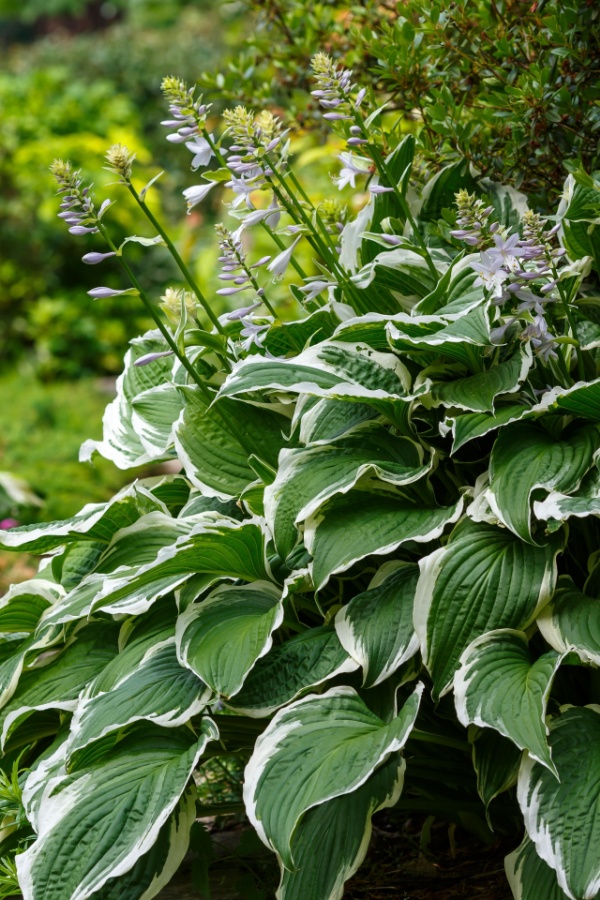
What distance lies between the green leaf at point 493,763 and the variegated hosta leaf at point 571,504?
1.32 ft

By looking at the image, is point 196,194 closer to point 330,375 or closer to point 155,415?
point 330,375

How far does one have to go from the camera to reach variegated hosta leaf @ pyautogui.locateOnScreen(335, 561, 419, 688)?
182 cm

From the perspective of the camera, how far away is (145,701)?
75.2 inches

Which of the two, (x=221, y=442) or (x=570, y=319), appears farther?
(x=221, y=442)

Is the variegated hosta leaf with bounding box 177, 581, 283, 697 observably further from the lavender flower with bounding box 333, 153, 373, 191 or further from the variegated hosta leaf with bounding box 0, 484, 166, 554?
the lavender flower with bounding box 333, 153, 373, 191

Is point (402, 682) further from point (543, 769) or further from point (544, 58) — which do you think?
point (544, 58)

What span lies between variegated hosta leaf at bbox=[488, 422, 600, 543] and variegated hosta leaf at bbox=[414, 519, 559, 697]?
2.9 inches

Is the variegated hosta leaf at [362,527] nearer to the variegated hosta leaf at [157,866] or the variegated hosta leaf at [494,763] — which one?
the variegated hosta leaf at [494,763]

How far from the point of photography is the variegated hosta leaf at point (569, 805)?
1.55 meters

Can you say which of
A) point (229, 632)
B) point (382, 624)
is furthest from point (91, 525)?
point (382, 624)

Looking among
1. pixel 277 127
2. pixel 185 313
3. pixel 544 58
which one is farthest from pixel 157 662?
pixel 544 58

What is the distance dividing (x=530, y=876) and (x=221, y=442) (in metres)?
1.06

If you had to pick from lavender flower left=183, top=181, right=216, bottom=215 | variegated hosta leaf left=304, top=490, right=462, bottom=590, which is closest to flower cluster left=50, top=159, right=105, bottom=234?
lavender flower left=183, top=181, right=216, bottom=215

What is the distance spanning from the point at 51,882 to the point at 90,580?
60 cm
